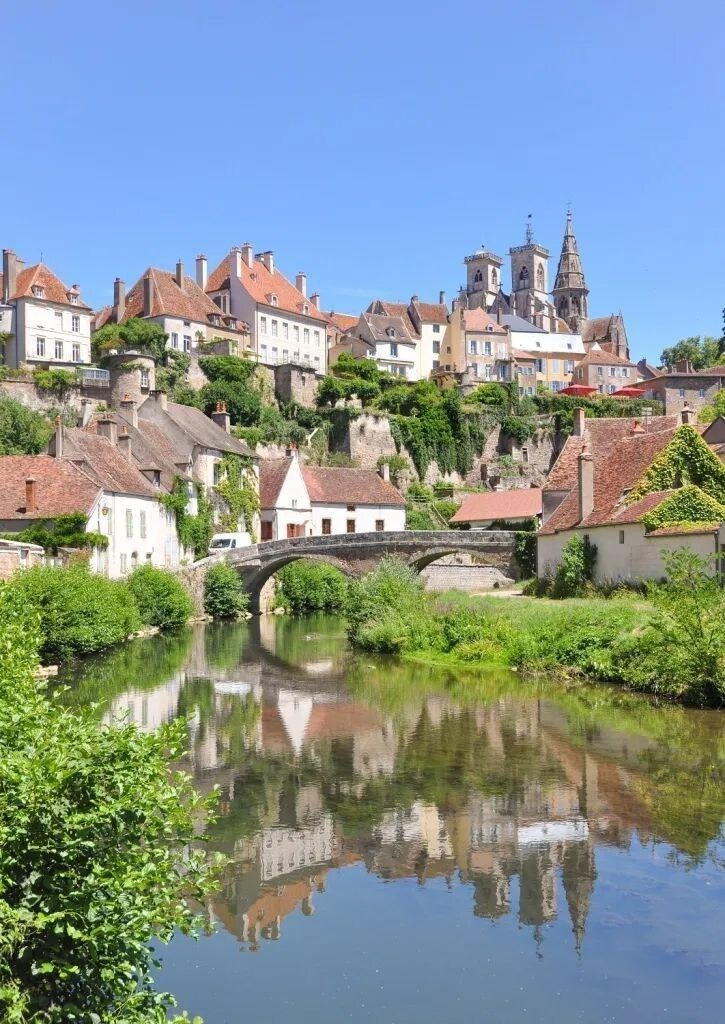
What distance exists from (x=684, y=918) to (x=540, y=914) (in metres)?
1.52

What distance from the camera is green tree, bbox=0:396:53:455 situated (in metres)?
49.7

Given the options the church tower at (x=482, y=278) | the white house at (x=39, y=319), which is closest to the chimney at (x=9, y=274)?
the white house at (x=39, y=319)

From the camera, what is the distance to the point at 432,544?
45812 millimetres

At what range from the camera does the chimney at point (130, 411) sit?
5040 centimetres

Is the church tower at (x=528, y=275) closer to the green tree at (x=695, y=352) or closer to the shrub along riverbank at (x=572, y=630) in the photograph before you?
the green tree at (x=695, y=352)

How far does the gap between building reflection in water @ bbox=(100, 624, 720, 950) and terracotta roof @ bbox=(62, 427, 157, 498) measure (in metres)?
17.8

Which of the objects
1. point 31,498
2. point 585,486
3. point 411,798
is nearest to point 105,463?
point 31,498

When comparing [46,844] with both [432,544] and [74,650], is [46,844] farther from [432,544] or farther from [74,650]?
[432,544]

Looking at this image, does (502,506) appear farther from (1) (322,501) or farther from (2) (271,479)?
(2) (271,479)

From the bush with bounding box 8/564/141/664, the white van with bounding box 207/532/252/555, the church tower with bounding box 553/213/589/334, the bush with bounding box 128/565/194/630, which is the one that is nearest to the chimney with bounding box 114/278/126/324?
the white van with bounding box 207/532/252/555

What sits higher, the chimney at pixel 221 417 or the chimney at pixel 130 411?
the chimney at pixel 221 417

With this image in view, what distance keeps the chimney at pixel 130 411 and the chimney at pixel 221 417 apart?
7.52m

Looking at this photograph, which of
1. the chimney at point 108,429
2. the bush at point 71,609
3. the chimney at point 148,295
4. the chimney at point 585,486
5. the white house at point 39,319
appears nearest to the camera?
the bush at point 71,609

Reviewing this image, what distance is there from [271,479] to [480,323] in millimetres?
34832
